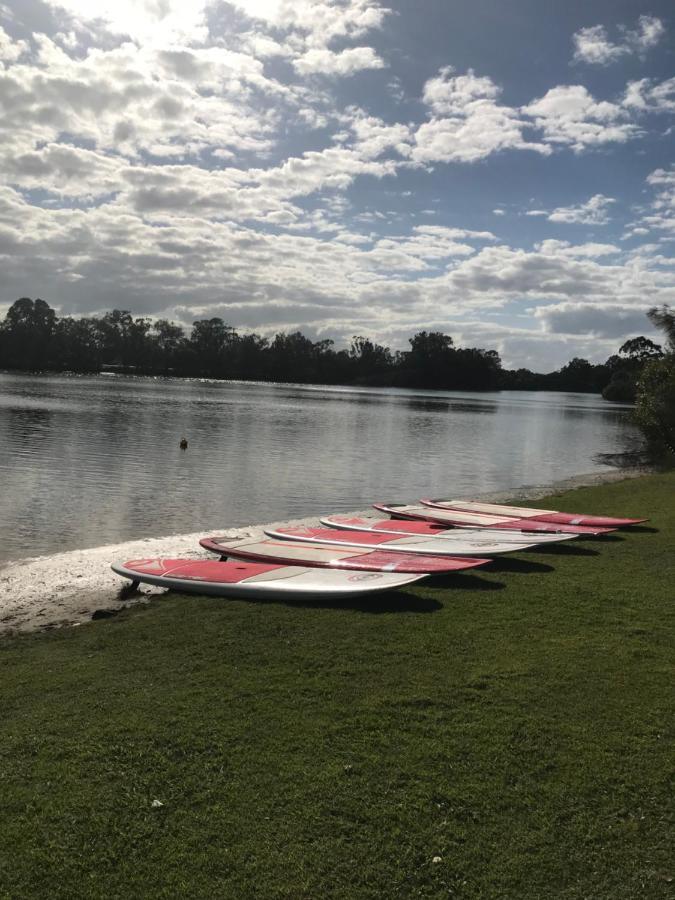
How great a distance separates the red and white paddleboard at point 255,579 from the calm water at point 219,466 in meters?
4.27

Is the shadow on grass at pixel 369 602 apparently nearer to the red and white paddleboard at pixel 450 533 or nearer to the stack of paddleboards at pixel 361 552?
the stack of paddleboards at pixel 361 552

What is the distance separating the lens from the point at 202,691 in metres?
6.33

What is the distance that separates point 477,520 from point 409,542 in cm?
318

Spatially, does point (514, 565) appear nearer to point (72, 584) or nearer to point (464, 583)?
point (464, 583)

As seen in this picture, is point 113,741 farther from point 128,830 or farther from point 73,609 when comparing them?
point 73,609

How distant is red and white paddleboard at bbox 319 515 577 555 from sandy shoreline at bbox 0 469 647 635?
2.26 metres

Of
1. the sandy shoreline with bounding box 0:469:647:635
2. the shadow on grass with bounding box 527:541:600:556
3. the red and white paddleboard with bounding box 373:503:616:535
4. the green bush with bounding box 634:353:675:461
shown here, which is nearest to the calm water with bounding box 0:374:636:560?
the sandy shoreline with bounding box 0:469:647:635

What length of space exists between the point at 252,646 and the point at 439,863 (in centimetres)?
378

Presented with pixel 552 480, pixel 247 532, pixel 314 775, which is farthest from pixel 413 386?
pixel 314 775

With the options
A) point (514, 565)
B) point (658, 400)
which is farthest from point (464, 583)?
point (658, 400)

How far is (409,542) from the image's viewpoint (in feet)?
43.6

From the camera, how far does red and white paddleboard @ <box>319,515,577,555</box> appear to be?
12.7 meters

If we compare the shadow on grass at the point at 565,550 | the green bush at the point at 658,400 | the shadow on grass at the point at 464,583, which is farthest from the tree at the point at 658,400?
the shadow on grass at the point at 464,583

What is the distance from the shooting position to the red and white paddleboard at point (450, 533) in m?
12.7
